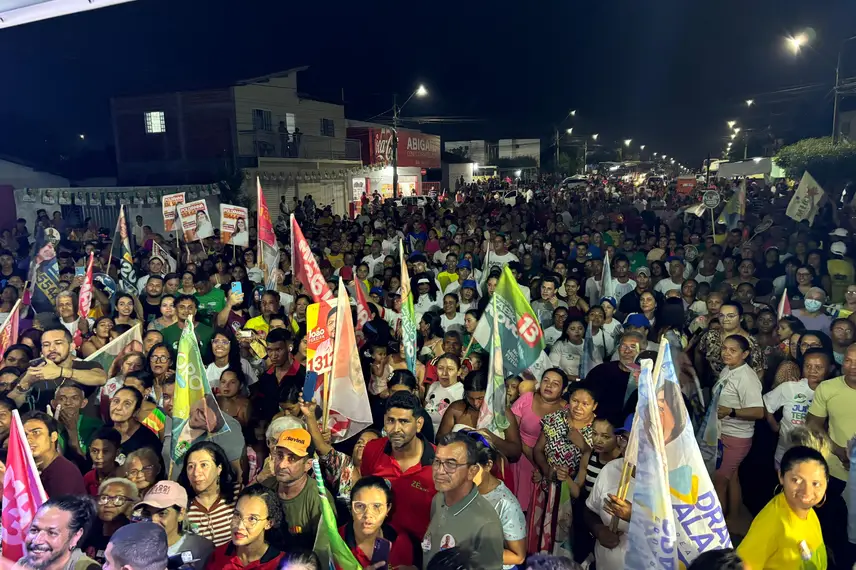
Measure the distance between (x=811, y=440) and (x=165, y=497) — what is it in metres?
3.95

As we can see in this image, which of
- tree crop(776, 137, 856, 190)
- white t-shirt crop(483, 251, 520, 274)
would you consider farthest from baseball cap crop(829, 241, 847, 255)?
tree crop(776, 137, 856, 190)

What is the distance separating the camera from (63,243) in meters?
13.6

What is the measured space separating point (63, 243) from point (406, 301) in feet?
35.4

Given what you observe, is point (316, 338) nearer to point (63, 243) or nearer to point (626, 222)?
point (63, 243)

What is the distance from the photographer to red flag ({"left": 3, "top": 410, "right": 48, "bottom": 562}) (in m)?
3.48

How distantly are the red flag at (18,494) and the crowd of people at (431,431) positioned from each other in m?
0.25

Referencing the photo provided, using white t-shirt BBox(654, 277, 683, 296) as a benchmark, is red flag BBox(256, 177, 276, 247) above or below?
above

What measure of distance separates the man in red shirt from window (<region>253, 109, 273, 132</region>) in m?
23.5

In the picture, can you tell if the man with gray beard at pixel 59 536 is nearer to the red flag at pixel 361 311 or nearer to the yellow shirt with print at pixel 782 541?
the yellow shirt with print at pixel 782 541

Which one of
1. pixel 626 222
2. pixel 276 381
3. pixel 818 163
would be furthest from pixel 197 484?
pixel 818 163

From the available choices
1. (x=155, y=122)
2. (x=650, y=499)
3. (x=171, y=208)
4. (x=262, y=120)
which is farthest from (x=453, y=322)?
(x=155, y=122)

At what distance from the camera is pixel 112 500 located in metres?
3.71

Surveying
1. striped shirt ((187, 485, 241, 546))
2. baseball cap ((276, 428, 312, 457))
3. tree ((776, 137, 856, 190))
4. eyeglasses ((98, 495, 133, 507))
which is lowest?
striped shirt ((187, 485, 241, 546))

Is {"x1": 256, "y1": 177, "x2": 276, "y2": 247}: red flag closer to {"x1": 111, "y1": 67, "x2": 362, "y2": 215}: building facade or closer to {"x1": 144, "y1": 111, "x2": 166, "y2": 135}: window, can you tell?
{"x1": 111, "y1": 67, "x2": 362, "y2": 215}: building facade
